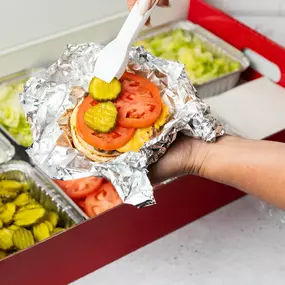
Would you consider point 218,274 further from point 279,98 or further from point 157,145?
point 279,98

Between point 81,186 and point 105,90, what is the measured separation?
344 mm

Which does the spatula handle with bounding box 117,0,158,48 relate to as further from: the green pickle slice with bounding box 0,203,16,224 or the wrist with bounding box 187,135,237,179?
the green pickle slice with bounding box 0,203,16,224

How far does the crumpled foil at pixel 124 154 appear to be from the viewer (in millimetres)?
1174

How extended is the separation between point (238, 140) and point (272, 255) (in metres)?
0.40

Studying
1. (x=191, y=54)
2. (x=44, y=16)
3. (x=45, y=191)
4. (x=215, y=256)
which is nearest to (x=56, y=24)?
(x=44, y=16)

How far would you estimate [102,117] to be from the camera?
1194 mm

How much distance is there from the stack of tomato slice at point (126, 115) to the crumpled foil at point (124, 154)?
0.04 metres

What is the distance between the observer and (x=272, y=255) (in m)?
1.54

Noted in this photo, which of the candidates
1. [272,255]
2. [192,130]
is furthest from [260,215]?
[192,130]

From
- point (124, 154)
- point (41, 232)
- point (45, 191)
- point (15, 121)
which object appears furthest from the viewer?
point (15, 121)

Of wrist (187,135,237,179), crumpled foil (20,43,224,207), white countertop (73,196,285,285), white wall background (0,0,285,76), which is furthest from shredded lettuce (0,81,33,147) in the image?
wrist (187,135,237,179)

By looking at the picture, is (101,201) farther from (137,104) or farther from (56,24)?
(56,24)

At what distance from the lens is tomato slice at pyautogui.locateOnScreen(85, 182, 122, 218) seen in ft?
4.79

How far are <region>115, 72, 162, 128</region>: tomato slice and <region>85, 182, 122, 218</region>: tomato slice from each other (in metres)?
0.29
